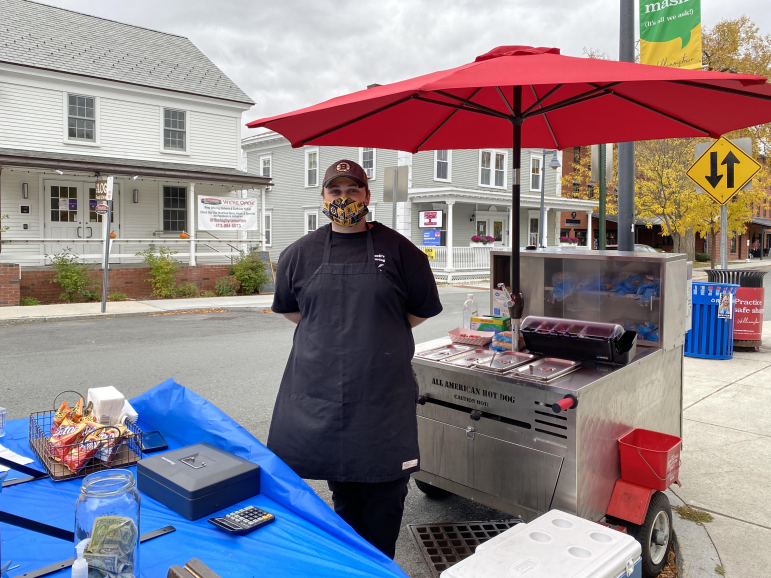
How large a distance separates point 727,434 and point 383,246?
4.17 meters

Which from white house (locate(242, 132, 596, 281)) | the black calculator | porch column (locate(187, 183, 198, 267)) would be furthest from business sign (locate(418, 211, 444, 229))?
the black calculator

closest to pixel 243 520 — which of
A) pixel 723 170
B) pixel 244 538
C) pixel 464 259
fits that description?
pixel 244 538

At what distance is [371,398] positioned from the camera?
2.58 metres

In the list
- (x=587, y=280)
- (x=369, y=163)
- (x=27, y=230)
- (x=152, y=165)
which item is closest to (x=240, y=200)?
(x=152, y=165)

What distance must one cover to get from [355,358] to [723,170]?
719 centimetres

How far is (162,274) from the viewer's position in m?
17.2

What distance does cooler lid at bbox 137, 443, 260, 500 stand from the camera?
2.03 m

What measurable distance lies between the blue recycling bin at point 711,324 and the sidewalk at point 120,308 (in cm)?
1011

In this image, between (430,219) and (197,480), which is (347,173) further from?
(430,219)

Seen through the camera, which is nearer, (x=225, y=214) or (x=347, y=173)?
(x=347, y=173)

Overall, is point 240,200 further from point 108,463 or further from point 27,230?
point 108,463

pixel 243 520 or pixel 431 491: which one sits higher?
pixel 243 520

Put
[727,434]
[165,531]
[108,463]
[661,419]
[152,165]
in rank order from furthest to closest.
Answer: [152,165], [727,434], [661,419], [108,463], [165,531]

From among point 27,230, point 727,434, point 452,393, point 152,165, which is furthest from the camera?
point 152,165
